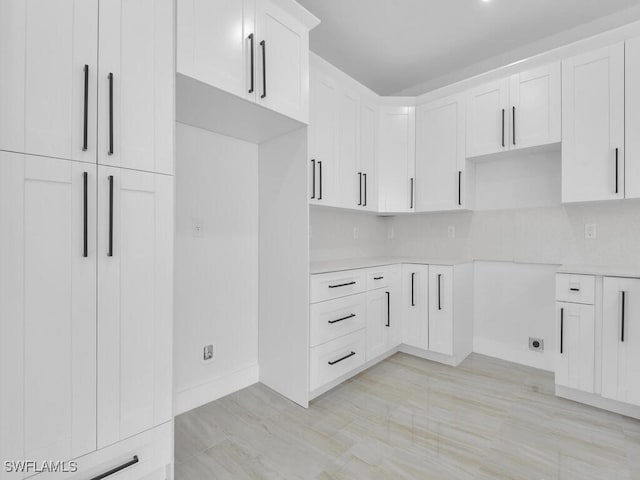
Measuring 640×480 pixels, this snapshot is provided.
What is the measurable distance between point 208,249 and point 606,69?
10.3ft

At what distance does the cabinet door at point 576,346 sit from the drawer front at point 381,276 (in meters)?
1.26

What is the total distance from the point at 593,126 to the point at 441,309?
5.95 ft

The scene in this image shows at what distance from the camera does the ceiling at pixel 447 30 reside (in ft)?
7.82

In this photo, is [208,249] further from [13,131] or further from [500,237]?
[500,237]

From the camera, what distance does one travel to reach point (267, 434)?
6.02 feet

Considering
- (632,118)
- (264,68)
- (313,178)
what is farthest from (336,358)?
(632,118)

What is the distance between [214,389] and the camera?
7.30ft

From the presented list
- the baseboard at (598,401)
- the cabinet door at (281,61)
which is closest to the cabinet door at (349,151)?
the cabinet door at (281,61)

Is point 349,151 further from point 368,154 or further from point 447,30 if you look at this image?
point 447,30

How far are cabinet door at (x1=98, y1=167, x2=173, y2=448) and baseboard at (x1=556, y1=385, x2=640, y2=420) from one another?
2638mm

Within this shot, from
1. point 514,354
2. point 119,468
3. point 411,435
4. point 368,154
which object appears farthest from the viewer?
point 368,154

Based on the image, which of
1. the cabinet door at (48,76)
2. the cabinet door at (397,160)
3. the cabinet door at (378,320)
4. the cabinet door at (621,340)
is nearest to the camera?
the cabinet door at (48,76)

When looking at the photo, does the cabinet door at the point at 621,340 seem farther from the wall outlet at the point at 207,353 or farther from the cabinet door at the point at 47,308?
the cabinet door at the point at 47,308

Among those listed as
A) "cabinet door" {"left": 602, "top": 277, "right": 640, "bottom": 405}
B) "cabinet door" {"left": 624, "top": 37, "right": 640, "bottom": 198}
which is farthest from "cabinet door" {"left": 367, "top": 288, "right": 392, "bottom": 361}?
"cabinet door" {"left": 624, "top": 37, "right": 640, "bottom": 198}
